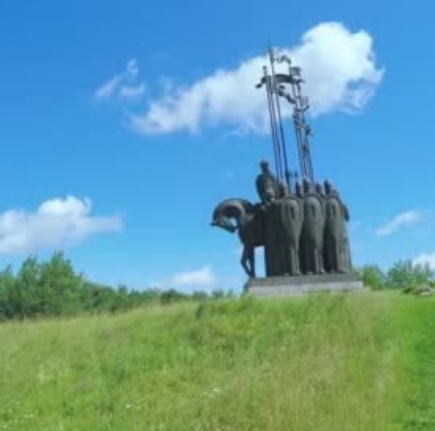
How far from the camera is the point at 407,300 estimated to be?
23.2m

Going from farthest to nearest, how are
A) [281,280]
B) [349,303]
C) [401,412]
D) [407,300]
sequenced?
[281,280], [407,300], [349,303], [401,412]

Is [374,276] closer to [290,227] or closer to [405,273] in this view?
[405,273]

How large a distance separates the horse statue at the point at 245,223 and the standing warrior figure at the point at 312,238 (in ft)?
4.55

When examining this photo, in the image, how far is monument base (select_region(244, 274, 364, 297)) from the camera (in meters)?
24.5

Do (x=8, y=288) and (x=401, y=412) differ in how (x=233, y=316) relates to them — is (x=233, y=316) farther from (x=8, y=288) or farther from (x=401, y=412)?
(x=8, y=288)

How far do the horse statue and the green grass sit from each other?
6.21m

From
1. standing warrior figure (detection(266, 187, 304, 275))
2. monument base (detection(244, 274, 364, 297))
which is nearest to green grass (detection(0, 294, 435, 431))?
monument base (detection(244, 274, 364, 297))

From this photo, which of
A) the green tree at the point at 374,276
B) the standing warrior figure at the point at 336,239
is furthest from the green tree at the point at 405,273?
the standing warrior figure at the point at 336,239

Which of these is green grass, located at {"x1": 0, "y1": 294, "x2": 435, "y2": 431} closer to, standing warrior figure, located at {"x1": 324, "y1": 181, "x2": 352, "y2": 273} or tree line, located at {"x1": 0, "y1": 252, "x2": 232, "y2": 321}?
standing warrior figure, located at {"x1": 324, "y1": 181, "x2": 352, "y2": 273}

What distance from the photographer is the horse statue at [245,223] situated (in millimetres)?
26250

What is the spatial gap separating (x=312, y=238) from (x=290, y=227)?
2.59ft

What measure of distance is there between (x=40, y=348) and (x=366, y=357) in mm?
6717

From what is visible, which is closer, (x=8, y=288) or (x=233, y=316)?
(x=233, y=316)

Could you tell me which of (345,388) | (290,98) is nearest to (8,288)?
(290,98)
